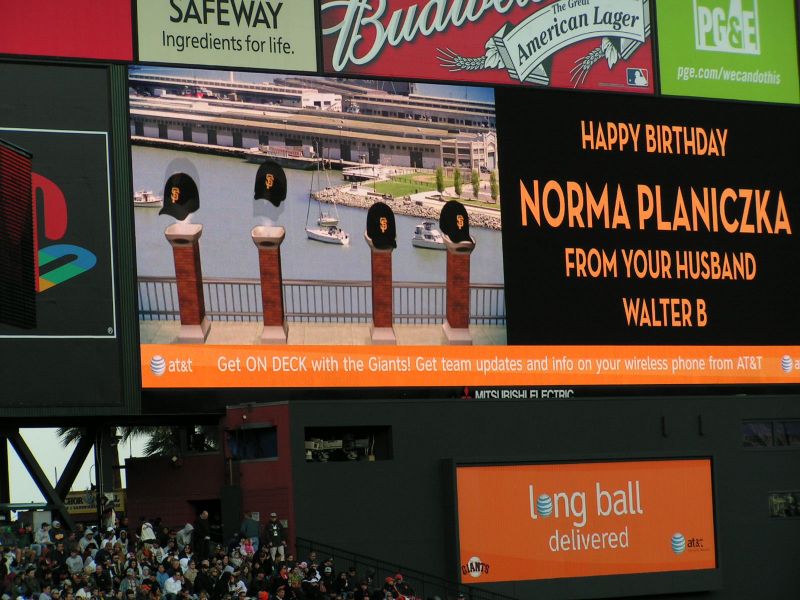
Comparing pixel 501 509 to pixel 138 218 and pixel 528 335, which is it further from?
pixel 138 218

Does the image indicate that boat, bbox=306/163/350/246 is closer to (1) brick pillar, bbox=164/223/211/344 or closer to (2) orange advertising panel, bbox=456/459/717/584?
(1) brick pillar, bbox=164/223/211/344

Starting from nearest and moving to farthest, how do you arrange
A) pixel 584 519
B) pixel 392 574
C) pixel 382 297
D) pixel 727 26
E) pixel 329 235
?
pixel 392 574 < pixel 329 235 < pixel 382 297 < pixel 584 519 < pixel 727 26

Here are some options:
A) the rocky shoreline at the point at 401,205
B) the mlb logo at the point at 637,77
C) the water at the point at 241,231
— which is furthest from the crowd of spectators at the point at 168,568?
the mlb logo at the point at 637,77

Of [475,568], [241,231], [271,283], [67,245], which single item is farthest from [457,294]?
[67,245]

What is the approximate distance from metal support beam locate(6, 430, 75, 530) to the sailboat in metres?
5.97

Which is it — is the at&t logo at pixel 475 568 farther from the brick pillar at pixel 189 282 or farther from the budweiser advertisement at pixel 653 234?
the brick pillar at pixel 189 282

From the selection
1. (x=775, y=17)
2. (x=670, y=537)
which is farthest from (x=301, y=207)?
(x=775, y=17)

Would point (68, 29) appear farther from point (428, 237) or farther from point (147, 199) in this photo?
point (428, 237)

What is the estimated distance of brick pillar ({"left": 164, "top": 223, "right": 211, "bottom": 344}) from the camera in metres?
27.1

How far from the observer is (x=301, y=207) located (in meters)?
28.1

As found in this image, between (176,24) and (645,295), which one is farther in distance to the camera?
(645,295)

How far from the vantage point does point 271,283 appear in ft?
90.8

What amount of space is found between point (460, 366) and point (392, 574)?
3969mm

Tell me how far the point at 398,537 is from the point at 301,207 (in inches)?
232
